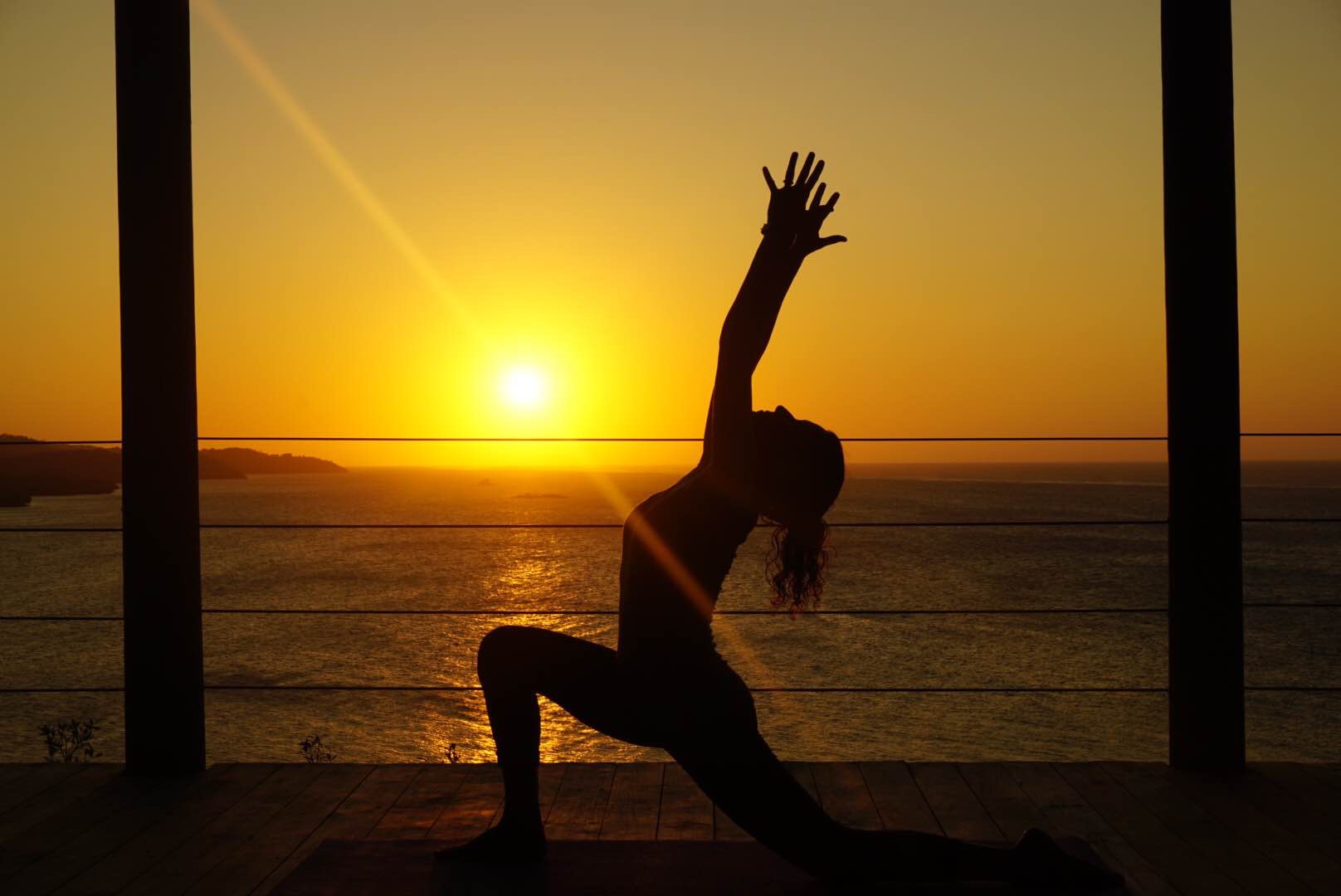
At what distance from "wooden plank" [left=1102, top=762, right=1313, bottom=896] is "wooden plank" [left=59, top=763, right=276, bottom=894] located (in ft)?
6.17

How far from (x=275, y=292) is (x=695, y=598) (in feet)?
76.0

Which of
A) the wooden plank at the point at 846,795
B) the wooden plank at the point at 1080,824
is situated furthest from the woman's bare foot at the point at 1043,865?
the wooden plank at the point at 846,795

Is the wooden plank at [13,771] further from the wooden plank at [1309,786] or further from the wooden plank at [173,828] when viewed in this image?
the wooden plank at [1309,786]

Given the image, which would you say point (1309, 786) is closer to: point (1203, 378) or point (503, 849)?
point (1203, 378)

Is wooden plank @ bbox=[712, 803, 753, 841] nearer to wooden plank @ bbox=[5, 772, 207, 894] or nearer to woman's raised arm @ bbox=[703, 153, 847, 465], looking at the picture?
woman's raised arm @ bbox=[703, 153, 847, 465]

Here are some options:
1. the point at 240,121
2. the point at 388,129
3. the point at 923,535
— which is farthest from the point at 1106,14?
the point at 923,535

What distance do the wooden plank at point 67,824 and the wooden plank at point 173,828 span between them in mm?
117

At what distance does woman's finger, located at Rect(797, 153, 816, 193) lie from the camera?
6.00ft

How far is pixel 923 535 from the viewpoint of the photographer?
155 ft

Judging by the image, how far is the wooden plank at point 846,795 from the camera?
2.33 meters

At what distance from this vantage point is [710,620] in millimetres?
1713

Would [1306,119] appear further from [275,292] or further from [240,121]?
[275,292]

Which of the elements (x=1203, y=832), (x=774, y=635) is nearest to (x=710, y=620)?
(x=1203, y=832)

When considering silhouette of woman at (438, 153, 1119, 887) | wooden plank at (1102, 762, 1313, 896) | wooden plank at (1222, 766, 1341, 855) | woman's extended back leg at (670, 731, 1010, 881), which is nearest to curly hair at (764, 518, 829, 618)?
silhouette of woman at (438, 153, 1119, 887)
